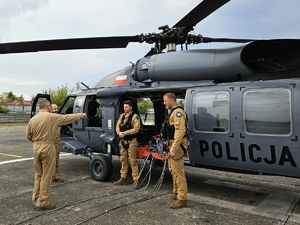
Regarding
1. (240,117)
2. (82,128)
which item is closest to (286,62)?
(240,117)

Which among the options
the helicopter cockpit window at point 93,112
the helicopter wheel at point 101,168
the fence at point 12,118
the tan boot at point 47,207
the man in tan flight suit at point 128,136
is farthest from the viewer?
the fence at point 12,118

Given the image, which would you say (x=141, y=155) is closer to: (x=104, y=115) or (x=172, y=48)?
(x=104, y=115)

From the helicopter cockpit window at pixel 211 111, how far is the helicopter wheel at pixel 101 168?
2.32 metres

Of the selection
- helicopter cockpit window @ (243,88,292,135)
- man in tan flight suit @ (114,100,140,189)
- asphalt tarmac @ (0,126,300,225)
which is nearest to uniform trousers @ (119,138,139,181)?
man in tan flight suit @ (114,100,140,189)

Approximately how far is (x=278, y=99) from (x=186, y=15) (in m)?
2.22

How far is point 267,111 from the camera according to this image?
4.62 metres

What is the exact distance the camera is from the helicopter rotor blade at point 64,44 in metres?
5.70

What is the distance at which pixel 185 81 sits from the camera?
18.9ft

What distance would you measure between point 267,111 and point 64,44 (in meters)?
4.17

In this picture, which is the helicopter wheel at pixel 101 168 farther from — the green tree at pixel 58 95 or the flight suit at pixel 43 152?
the green tree at pixel 58 95

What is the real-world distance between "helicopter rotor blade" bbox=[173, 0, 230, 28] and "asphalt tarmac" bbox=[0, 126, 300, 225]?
3.11 m

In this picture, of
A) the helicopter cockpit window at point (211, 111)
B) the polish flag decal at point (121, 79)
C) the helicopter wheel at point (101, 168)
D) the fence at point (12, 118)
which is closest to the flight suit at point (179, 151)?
the helicopter cockpit window at point (211, 111)

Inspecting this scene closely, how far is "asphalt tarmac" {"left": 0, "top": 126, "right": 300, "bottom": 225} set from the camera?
4.32 metres

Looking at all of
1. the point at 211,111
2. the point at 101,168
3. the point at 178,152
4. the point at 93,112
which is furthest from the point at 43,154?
the point at 93,112
